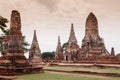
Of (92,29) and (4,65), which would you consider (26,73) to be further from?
(92,29)

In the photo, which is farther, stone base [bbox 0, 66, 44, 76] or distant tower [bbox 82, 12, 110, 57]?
distant tower [bbox 82, 12, 110, 57]

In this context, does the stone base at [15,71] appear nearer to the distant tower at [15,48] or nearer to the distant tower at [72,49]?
the distant tower at [15,48]

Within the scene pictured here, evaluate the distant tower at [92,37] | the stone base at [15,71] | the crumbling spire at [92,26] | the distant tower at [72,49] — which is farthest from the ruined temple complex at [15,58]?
the distant tower at [72,49]

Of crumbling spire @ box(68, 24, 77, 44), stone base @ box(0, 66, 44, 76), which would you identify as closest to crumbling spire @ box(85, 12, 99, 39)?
crumbling spire @ box(68, 24, 77, 44)

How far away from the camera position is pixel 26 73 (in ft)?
54.6

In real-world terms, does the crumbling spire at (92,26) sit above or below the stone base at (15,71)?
above

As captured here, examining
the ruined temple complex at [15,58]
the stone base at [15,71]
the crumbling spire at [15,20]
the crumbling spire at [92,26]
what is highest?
the crumbling spire at [92,26]

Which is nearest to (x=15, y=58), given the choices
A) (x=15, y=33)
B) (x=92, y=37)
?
(x=15, y=33)

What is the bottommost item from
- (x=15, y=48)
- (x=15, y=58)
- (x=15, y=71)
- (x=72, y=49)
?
(x=15, y=71)

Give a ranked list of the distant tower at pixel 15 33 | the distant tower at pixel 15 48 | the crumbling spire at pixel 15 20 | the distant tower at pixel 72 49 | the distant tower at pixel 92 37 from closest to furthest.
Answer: the distant tower at pixel 15 48 → the distant tower at pixel 15 33 → the crumbling spire at pixel 15 20 → the distant tower at pixel 92 37 → the distant tower at pixel 72 49

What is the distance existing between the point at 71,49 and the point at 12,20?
770 inches

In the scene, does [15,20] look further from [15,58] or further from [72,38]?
[72,38]

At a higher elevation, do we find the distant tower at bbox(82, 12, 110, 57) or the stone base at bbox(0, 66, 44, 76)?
the distant tower at bbox(82, 12, 110, 57)

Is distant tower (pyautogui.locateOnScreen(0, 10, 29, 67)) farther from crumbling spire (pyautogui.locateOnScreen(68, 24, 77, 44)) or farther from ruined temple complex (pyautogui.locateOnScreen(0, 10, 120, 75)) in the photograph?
crumbling spire (pyautogui.locateOnScreen(68, 24, 77, 44))
